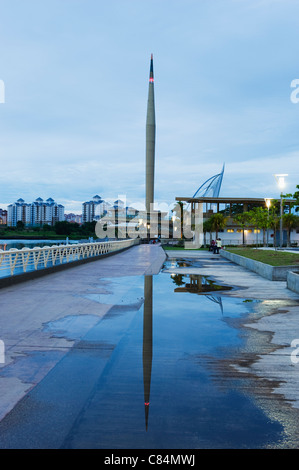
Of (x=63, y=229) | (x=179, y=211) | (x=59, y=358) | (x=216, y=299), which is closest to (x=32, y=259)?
(x=216, y=299)

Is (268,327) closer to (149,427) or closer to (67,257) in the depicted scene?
(149,427)

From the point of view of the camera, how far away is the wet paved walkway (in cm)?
386

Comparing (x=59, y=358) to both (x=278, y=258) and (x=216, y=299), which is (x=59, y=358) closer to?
(x=216, y=299)

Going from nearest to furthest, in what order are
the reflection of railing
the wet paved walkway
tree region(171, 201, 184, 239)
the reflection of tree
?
1. the wet paved walkway
2. the reflection of tree
3. the reflection of railing
4. tree region(171, 201, 184, 239)

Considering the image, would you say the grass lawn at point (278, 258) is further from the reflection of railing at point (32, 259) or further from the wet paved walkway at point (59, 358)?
the reflection of railing at point (32, 259)

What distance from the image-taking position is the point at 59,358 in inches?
233

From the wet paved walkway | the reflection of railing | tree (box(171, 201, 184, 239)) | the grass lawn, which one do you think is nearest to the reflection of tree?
the wet paved walkway

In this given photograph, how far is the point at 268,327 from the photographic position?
808 cm

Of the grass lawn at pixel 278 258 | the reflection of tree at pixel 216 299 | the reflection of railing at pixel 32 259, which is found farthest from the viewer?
the grass lawn at pixel 278 258

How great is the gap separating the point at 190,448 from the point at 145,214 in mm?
113091

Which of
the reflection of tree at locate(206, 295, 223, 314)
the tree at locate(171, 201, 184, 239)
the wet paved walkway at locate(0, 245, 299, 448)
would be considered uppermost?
the tree at locate(171, 201, 184, 239)

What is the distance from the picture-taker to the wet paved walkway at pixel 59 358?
3.86 m

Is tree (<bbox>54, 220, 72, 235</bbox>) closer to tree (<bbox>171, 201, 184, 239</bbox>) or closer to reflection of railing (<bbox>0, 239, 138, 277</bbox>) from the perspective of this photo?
tree (<bbox>171, 201, 184, 239</bbox>)

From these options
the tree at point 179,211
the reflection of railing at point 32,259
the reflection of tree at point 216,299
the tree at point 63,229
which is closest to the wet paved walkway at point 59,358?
the reflection of tree at point 216,299
